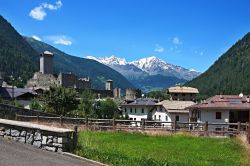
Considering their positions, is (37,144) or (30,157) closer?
(30,157)

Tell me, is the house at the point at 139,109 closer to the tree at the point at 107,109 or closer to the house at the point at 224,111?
the tree at the point at 107,109

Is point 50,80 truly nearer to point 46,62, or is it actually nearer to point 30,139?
point 46,62

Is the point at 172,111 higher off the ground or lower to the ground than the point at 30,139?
lower

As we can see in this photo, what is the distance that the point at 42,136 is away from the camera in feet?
53.2

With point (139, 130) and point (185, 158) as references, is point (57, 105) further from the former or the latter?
point (185, 158)

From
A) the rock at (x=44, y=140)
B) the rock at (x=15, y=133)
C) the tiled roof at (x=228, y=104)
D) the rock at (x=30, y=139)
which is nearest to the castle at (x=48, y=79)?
the tiled roof at (x=228, y=104)

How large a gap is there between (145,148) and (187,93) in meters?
118

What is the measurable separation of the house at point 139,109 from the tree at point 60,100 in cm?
4300

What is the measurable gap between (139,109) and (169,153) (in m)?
98.3

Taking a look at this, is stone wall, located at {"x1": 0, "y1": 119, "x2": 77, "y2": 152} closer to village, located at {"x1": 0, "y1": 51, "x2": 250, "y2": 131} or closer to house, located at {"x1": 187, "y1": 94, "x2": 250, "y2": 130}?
village, located at {"x1": 0, "y1": 51, "x2": 250, "y2": 131}

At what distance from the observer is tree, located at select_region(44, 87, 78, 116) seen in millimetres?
68875

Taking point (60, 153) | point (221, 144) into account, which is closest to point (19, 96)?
point (221, 144)

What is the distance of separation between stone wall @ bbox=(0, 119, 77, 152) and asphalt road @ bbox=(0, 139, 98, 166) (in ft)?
1.17

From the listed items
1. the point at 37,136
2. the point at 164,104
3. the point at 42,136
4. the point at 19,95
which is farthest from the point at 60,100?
the point at 42,136
